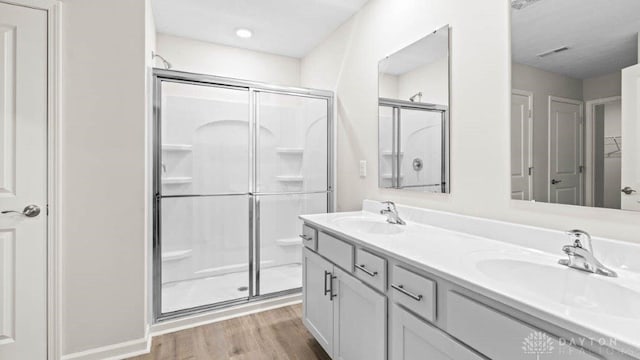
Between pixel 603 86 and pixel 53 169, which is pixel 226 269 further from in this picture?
pixel 603 86

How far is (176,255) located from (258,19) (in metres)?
2.12

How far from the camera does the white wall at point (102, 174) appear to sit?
1.82 metres

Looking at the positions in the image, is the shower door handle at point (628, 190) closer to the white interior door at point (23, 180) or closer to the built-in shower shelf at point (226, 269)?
the built-in shower shelf at point (226, 269)

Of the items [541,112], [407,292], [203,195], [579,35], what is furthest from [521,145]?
[203,195]

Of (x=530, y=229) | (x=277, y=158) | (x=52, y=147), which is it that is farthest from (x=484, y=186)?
(x=52, y=147)

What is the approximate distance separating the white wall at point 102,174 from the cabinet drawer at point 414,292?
163 centimetres

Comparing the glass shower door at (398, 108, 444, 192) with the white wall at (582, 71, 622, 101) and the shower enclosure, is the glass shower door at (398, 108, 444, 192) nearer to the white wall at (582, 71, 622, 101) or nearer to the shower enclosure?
the white wall at (582, 71, 622, 101)

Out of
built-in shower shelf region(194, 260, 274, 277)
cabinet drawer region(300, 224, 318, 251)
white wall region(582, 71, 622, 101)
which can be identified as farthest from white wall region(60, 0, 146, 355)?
white wall region(582, 71, 622, 101)

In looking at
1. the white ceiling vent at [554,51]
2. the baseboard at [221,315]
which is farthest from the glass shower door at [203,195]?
the white ceiling vent at [554,51]

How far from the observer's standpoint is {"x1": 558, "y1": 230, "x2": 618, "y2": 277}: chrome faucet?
998 mm

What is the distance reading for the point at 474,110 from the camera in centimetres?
158

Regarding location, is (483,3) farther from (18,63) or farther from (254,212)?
(18,63)

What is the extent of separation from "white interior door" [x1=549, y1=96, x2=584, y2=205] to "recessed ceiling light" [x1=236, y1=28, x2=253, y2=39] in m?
2.58

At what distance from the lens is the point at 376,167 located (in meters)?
2.36
